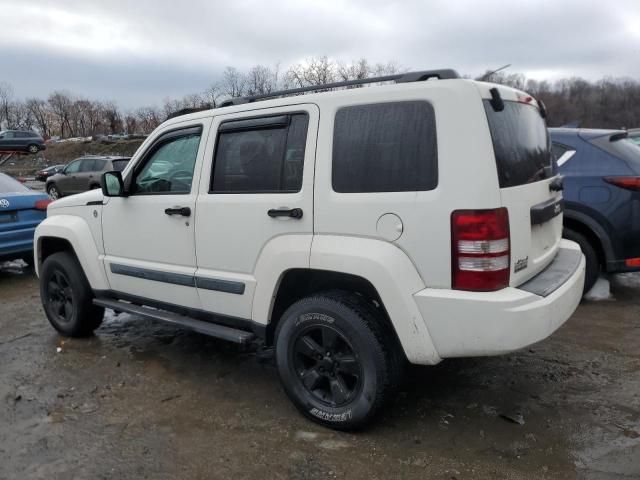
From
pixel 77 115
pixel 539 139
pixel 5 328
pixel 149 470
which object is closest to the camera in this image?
pixel 149 470

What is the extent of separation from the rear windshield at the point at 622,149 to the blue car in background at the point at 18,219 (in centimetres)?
684

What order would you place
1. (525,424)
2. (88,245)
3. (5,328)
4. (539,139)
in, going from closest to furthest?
(525,424), (539,139), (88,245), (5,328)

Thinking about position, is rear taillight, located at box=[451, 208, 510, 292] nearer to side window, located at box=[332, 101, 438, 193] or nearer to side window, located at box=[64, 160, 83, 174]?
side window, located at box=[332, 101, 438, 193]

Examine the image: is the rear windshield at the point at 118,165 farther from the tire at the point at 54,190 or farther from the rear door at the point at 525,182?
the rear door at the point at 525,182

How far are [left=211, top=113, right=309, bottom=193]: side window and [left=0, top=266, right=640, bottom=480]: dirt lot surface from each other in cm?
145

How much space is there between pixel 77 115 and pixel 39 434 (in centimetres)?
8613

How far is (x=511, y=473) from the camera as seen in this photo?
2.70m

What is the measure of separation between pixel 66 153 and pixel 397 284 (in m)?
51.2

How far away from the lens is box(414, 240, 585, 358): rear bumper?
2.61 metres

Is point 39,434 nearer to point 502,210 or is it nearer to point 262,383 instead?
point 262,383

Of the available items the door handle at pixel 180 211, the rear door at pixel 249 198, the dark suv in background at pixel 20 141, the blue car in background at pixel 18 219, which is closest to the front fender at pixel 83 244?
the door handle at pixel 180 211

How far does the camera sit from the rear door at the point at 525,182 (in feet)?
9.09

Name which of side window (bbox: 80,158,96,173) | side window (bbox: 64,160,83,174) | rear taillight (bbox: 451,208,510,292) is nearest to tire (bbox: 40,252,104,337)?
rear taillight (bbox: 451,208,510,292)

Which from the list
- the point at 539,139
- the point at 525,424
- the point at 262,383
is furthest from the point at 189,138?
the point at 525,424
